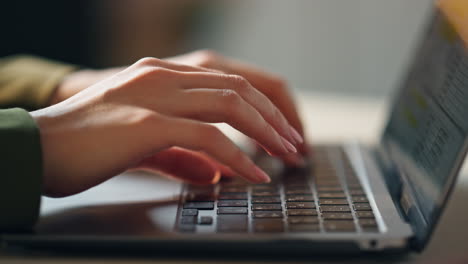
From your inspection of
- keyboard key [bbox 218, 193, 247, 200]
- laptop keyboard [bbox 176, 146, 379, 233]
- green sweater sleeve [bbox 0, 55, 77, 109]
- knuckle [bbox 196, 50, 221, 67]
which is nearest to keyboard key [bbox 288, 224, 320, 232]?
laptop keyboard [bbox 176, 146, 379, 233]

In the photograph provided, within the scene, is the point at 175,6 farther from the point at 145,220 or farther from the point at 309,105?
the point at 145,220

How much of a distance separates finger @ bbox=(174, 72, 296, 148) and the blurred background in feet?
5.28

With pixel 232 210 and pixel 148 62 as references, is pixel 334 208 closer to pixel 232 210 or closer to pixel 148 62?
pixel 232 210

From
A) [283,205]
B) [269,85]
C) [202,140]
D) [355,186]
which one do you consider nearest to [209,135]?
[202,140]

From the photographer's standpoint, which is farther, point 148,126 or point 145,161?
point 145,161

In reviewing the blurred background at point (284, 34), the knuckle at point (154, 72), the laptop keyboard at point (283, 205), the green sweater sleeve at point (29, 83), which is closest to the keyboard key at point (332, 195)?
the laptop keyboard at point (283, 205)

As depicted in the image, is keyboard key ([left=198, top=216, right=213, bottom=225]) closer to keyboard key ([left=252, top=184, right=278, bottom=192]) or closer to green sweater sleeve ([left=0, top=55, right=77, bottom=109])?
keyboard key ([left=252, top=184, right=278, bottom=192])

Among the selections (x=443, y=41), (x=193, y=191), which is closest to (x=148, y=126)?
(x=193, y=191)

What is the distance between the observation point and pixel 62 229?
478mm

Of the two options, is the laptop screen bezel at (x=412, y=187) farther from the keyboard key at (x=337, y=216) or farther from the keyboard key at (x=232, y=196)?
the keyboard key at (x=232, y=196)

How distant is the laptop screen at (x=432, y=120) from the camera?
0.48 meters

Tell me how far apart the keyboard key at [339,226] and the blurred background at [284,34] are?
1727 millimetres

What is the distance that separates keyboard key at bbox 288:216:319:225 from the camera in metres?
0.49

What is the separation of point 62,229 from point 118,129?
99mm
